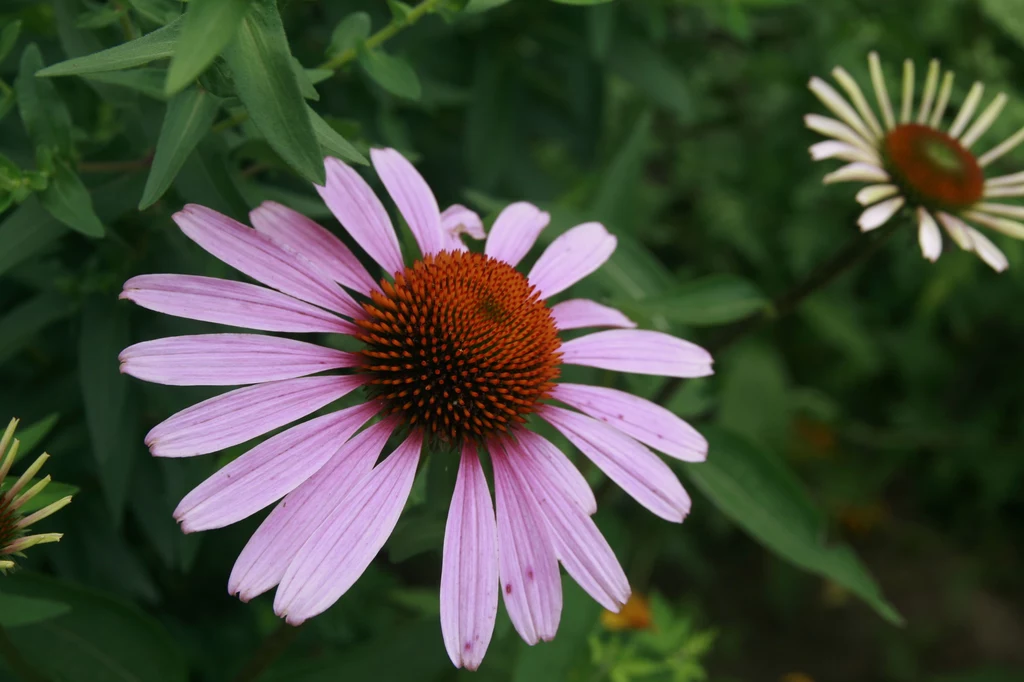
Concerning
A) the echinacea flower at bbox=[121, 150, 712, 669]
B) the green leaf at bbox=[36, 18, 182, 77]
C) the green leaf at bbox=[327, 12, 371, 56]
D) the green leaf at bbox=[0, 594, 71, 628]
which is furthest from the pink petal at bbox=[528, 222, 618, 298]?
→ the green leaf at bbox=[0, 594, 71, 628]

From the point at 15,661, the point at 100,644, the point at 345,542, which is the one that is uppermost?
the point at 345,542

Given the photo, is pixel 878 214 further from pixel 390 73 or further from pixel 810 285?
pixel 390 73

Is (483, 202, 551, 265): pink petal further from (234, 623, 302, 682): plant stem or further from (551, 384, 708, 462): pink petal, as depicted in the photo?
(234, 623, 302, 682): plant stem

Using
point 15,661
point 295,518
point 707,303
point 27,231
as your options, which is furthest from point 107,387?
point 707,303

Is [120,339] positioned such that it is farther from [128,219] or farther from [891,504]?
[891,504]

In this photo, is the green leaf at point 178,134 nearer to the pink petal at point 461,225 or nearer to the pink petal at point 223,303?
the pink petal at point 223,303

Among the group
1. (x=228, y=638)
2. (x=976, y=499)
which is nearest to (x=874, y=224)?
(x=228, y=638)
